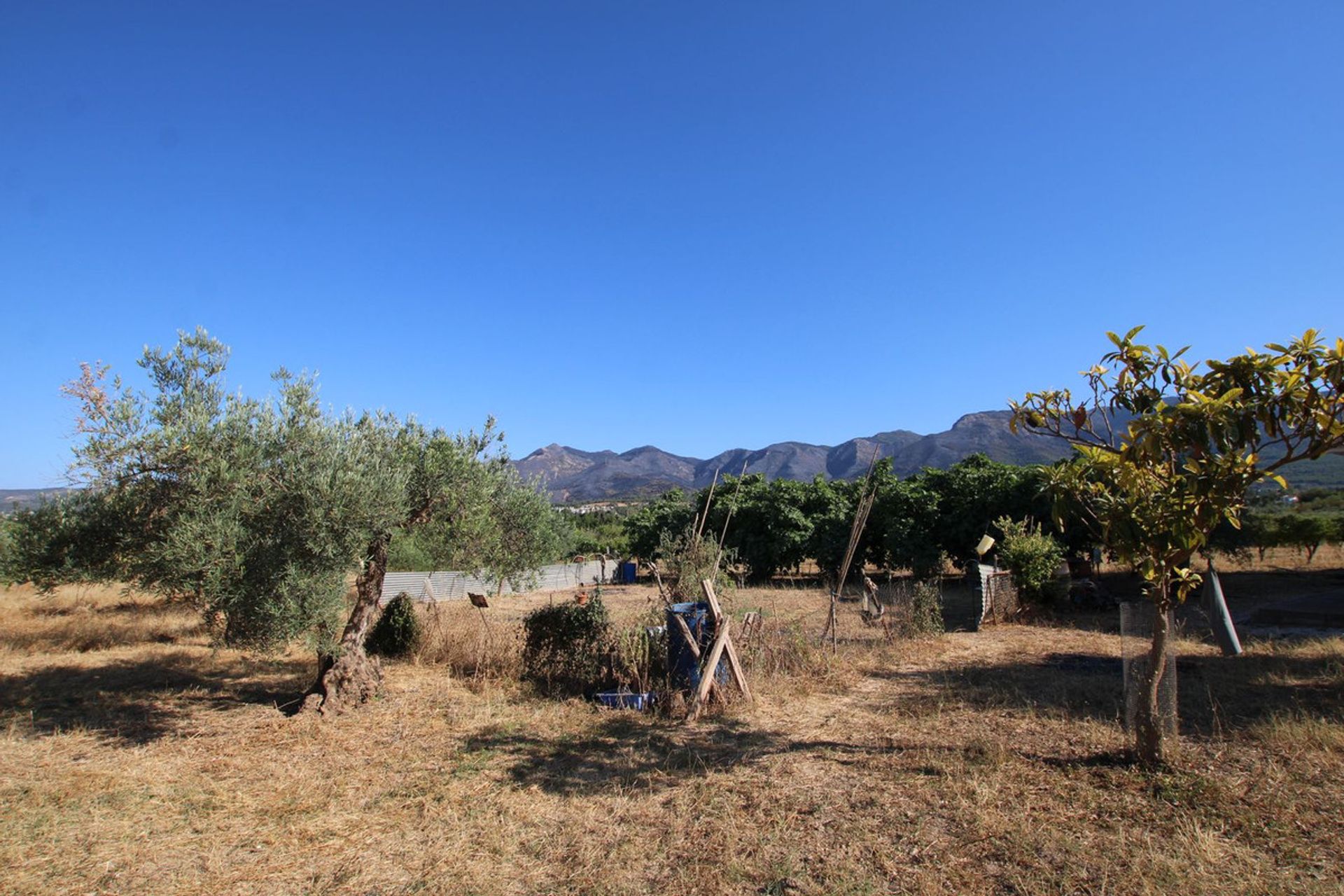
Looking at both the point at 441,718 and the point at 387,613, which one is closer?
the point at 441,718

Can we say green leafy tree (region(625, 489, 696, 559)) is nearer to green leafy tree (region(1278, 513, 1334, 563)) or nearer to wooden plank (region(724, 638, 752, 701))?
wooden plank (region(724, 638, 752, 701))

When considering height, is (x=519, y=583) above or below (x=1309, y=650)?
above

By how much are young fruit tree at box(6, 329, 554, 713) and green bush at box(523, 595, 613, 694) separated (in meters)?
2.61

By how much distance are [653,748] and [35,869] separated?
4.60 meters

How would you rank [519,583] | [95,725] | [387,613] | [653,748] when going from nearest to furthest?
[653,748] → [95,725] → [519,583] → [387,613]

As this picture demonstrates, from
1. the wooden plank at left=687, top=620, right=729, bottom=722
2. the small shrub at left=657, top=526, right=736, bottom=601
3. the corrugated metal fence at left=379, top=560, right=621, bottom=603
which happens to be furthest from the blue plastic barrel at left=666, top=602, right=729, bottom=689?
the corrugated metal fence at left=379, top=560, right=621, bottom=603

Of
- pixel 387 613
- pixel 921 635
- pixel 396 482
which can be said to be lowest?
pixel 921 635

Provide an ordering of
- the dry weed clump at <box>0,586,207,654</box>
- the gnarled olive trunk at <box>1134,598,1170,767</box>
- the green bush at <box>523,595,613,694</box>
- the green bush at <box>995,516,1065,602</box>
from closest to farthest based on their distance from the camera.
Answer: the gnarled olive trunk at <box>1134,598,1170,767</box> → the green bush at <box>523,595,613,694</box> → the dry weed clump at <box>0,586,207,654</box> → the green bush at <box>995,516,1065,602</box>

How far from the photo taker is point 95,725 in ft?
24.7

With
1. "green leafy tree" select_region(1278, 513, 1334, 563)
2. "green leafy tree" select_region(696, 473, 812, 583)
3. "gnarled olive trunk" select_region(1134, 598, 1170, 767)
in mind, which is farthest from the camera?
"green leafy tree" select_region(696, 473, 812, 583)

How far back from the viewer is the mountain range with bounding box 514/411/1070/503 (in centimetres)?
8900

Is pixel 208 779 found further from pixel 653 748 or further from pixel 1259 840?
pixel 1259 840

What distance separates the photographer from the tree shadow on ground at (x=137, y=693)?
24.8 feet

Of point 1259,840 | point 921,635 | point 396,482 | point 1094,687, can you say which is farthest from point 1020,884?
point 921,635
